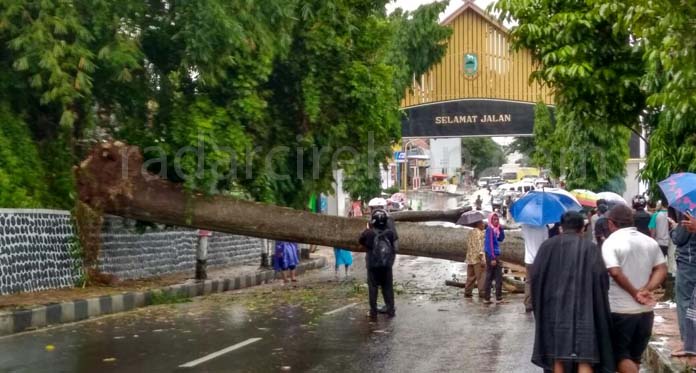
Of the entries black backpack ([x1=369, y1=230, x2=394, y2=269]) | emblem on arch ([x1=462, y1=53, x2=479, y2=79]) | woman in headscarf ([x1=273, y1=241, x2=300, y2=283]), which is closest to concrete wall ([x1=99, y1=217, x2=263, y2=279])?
woman in headscarf ([x1=273, y1=241, x2=300, y2=283])

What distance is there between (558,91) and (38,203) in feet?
31.5

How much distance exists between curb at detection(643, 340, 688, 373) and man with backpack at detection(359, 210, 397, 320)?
4948 millimetres

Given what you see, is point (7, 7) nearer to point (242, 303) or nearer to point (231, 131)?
point (231, 131)

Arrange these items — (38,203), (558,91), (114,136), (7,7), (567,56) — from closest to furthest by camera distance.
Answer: (567,56) → (558,91) → (7,7) → (38,203) → (114,136)

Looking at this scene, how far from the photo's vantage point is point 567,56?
1181 centimetres

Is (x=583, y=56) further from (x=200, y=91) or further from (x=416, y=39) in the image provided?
(x=416, y=39)

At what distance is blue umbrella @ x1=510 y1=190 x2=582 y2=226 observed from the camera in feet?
49.6

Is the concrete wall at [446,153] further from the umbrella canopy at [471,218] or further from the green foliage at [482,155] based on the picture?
the umbrella canopy at [471,218]

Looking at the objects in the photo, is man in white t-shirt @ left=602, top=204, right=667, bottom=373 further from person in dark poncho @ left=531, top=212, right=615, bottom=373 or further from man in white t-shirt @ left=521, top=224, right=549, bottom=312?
man in white t-shirt @ left=521, top=224, right=549, bottom=312

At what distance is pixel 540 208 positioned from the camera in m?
15.2

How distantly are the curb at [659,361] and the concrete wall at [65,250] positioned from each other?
977 cm

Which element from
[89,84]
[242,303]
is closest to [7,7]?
[89,84]

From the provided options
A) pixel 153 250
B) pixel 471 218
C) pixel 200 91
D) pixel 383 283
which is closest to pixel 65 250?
pixel 200 91

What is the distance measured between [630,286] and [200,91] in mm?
12069
